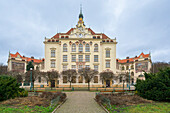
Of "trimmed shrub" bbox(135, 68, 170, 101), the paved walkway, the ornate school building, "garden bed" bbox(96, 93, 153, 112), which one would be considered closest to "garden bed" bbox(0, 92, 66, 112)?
the paved walkway

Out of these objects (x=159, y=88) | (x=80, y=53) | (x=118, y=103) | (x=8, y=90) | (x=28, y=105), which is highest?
(x=80, y=53)

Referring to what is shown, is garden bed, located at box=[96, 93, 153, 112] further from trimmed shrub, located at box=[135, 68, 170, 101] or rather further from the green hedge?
the green hedge

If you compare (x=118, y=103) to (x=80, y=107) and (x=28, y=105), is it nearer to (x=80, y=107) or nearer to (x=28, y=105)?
(x=80, y=107)

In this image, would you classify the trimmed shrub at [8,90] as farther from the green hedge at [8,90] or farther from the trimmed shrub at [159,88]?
the trimmed shrub at [159,88]

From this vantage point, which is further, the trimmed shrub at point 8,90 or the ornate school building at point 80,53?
the ornate school building at point 80,53

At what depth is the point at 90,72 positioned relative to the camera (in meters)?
32.6

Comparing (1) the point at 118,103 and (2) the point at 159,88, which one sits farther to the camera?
(2) the point at 159,88

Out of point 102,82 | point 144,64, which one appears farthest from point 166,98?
point 144,64

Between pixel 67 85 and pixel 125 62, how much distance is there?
35.1 meters

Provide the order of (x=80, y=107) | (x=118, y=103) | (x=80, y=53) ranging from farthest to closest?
(x=80, y=53), (x=80, y=107), (x=118, y=103)

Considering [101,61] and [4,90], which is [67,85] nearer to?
[101,61]

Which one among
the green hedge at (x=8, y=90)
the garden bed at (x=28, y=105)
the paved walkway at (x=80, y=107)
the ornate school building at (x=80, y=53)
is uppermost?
the ornate school building at (x=80, y=53)

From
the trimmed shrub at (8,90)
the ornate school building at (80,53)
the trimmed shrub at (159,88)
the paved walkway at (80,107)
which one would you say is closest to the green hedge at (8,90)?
the trimmed shrub at (8,90)

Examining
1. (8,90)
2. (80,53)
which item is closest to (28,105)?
(8,90)
